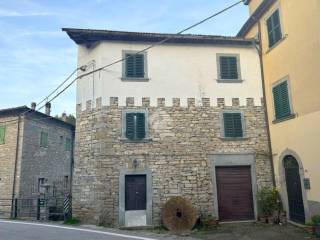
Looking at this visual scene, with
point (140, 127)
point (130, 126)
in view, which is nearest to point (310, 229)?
point (140, 127)

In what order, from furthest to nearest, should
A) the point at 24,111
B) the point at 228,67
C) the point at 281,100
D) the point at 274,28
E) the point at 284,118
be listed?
the point at 24,111
the point at 228,67
the point at 274,28
the point at 281,100
the point at 284,118

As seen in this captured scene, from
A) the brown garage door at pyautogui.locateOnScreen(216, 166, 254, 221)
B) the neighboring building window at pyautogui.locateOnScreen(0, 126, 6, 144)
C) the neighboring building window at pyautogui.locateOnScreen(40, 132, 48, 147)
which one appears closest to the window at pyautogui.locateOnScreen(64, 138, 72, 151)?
the neighboring building window at pyautogui.locateOnScreen(40, 132, 48, 147)

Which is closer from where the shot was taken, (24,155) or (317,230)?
(317,230)

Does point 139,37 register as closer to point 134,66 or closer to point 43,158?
point 134,66

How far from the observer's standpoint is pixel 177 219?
36.7 ft

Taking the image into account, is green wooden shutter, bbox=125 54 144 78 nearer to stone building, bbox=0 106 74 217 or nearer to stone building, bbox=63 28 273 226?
stone building, bbox=63 28 273 226

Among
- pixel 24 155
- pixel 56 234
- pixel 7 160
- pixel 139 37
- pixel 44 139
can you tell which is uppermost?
pixel 139 37

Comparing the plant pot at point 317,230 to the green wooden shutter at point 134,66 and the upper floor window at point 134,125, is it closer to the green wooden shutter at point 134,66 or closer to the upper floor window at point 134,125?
the upper floor window at point 134,125

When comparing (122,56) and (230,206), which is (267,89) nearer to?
(230,206)

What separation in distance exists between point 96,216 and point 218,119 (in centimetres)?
616

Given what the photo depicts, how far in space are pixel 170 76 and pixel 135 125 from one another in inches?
102

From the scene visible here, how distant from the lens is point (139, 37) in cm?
1312

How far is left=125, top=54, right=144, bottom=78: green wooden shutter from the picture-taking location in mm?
12922

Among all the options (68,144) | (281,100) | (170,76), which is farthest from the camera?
(68,144)
